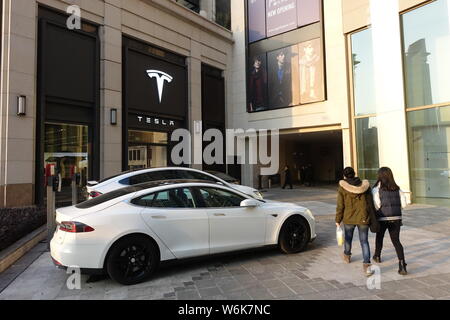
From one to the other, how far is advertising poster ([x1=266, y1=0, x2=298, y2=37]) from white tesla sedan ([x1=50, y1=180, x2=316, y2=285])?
14206 mm

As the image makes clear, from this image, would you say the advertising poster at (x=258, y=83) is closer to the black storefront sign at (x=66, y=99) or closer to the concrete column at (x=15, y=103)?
the black storefront sign at (x=66, y=99)

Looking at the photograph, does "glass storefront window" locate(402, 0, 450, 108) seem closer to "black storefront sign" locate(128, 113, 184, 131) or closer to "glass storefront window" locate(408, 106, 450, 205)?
"glass storefront window" locate(408, 106, 450, 205)

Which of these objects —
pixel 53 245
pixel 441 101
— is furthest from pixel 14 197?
pixel 441 101

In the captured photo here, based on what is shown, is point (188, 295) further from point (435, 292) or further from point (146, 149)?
point (146, 149)

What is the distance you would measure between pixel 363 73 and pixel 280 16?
6.61 meters

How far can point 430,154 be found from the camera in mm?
11047

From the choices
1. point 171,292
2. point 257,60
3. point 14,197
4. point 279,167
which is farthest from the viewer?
point 279,167

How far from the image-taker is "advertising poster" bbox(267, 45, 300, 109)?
54.9ft

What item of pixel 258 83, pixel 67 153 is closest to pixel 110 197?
pixel 67 153

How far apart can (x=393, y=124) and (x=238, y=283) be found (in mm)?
10273

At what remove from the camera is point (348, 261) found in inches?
202

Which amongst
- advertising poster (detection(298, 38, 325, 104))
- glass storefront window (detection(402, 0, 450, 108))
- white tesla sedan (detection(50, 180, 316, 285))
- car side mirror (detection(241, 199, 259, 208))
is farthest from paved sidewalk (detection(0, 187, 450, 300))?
advertising poster (detection(298, 38, 325, 104))

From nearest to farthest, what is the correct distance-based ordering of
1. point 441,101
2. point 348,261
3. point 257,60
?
point 348,261, point 441,101, point 257,60

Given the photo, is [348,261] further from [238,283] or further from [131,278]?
[131,278]
